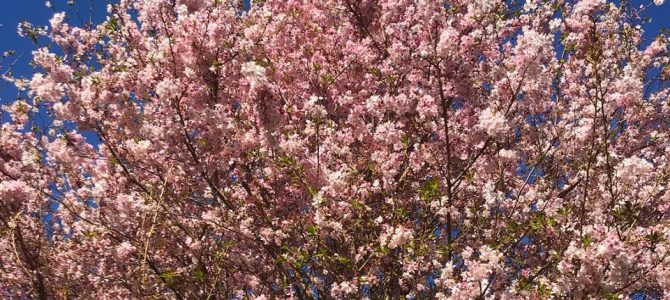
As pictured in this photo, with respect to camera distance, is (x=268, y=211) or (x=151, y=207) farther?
(x=268, y=211)

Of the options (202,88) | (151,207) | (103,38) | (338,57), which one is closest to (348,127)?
(338,57)

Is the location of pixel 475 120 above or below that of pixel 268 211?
above

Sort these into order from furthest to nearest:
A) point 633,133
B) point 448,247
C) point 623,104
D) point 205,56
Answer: point 633,133 < point 205,56 < point 623,104 < point 448,247

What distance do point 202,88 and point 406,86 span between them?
3120 millimetres

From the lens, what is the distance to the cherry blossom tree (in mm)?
6902

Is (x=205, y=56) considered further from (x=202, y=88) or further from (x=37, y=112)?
(x=37, y=112)

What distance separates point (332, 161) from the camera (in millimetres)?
7969

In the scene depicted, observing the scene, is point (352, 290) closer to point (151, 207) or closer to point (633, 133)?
point (151, 207)

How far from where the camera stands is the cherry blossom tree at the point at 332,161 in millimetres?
6902

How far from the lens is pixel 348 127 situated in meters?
9.14

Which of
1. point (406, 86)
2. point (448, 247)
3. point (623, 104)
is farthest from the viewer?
point (406, 86)

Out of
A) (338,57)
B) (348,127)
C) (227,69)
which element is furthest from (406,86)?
(227,69)

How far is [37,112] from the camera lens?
916cm

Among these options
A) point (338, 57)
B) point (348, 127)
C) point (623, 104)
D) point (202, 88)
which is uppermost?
point (338, 57)
